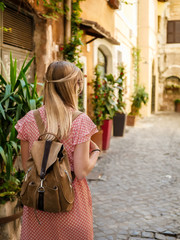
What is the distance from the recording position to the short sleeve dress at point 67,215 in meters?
1.66

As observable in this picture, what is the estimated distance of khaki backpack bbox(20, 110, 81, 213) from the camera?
61.2 inches

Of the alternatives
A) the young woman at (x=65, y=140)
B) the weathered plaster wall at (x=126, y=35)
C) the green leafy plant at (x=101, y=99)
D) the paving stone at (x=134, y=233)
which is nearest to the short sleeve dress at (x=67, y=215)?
the young woman at (x=65, y=140)

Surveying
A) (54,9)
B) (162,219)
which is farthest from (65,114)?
(54,9)

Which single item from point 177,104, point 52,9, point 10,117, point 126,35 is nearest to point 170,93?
point 177,104

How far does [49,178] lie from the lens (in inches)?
61.4

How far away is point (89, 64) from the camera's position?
850 cm

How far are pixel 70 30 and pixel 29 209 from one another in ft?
17.6

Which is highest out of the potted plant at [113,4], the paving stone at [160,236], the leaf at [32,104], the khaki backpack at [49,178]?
the potted plant at [113,4]

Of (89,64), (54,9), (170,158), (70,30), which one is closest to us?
(54,9)

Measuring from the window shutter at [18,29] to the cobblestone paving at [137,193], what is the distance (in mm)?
2635

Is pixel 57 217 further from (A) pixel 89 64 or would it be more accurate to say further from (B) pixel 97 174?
(A) pixel 89 64

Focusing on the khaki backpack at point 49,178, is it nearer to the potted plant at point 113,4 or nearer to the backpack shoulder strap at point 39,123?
the backpack shoulder strap at point 39,123

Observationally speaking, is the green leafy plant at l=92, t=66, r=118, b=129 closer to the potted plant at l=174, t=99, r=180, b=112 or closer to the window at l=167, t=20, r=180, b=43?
→ the potted plant at l=174, t=99, r=180, b=112

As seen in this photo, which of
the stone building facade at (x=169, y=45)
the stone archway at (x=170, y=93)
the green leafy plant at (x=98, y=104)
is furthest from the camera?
the stone archway at (x=170, y=93)
